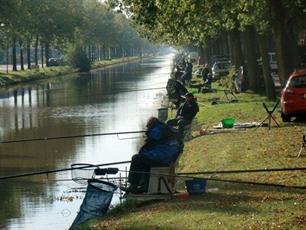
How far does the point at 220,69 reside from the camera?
54.0 metres

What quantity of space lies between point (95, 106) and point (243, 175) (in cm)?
2788

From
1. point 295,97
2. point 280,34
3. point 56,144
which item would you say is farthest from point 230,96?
point 295,97

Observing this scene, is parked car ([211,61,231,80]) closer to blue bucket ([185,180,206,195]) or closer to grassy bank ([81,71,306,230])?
grassy bank ([81,71,306,230])

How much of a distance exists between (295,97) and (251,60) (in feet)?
42.3

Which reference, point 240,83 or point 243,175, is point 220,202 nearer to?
point 243,175

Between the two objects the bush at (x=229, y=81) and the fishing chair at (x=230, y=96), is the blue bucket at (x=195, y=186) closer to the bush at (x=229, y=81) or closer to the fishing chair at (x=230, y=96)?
the fishing chair at (x=230, y=96)

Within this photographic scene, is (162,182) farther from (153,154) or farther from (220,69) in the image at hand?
(220,69)

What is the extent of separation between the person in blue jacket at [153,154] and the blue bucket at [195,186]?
575 mm

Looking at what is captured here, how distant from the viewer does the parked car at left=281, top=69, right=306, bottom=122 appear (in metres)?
22.5

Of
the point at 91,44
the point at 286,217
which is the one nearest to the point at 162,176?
the point at 286,217

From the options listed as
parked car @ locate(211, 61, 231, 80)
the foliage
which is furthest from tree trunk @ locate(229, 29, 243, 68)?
the foliage

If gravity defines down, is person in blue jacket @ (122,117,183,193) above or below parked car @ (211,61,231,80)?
below

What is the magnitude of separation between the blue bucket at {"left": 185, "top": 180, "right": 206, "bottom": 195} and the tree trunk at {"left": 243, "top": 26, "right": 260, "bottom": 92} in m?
22.9

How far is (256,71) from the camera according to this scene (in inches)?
1415
